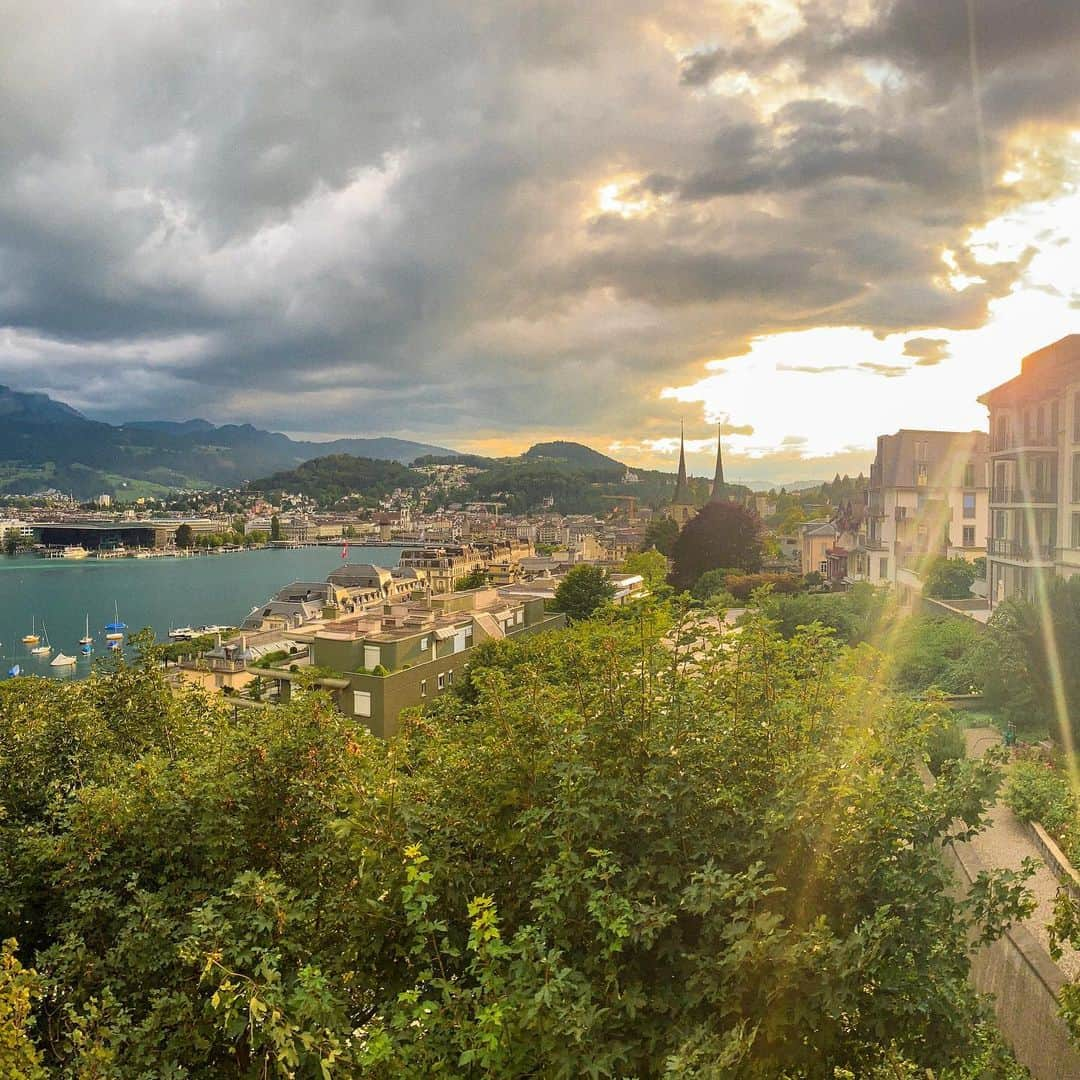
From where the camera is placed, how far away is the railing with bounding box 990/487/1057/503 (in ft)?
64.0

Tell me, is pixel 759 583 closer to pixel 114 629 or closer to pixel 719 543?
pixel 719 543

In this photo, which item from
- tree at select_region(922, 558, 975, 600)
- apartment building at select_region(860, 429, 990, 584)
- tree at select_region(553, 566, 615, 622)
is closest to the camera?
tree at select_region(922, 558, 975, 600)

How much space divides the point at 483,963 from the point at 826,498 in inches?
4056

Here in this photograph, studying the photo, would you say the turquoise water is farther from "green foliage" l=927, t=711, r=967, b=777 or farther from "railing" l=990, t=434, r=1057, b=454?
"green foliage" l=927, t=711, r=967, b=777

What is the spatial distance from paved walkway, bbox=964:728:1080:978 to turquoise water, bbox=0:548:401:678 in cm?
6004

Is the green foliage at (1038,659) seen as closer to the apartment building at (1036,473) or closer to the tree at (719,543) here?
the apartment building at (1036,473)

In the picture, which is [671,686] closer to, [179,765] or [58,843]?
[179,765]

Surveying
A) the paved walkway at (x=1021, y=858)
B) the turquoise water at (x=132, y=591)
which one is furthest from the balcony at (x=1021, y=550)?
the turquoise water at (x=132, y=591)

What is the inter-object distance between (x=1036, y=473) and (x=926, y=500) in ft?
37.1

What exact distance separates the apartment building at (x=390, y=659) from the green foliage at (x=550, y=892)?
14342mm

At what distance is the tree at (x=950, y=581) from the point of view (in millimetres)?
25484

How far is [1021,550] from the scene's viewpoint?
2014 cm

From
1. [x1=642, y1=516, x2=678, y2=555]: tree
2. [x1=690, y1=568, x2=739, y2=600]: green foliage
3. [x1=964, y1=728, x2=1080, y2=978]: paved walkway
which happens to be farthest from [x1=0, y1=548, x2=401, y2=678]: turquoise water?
[x1=964, y1=728, x2=1080, y2=978]: paved walkway

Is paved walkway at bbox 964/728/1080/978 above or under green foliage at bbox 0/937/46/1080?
under
